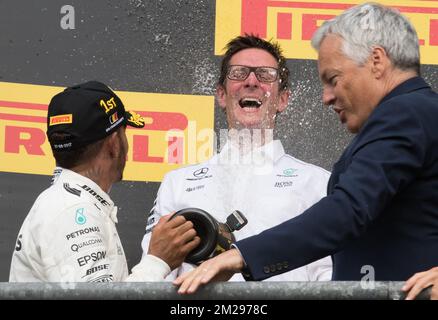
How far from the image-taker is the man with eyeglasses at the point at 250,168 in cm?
317

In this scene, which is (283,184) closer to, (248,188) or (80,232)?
(248,188)

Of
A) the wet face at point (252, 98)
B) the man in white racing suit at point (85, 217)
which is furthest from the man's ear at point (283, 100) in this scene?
the man in white racing suit at point (85, 217)

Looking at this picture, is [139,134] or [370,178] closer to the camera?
[370,178]

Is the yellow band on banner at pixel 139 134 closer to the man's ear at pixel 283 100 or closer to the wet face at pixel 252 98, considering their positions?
the wet face at pixel 252 98

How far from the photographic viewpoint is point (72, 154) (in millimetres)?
2381

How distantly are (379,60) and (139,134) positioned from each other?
169 centimetres

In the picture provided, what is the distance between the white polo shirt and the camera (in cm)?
315

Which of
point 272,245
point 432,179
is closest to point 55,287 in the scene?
point 272,245

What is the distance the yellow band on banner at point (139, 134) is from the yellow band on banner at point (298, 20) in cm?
31

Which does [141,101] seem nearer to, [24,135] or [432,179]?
[24,135]

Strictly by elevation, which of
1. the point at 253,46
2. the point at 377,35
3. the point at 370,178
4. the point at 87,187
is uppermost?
the point at 377,35

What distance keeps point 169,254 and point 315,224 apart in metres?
0.45

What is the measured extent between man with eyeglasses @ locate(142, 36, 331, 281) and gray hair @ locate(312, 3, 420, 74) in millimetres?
1073

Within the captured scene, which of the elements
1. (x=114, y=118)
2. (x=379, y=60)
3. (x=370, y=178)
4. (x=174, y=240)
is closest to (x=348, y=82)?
(x=379, y=60)
